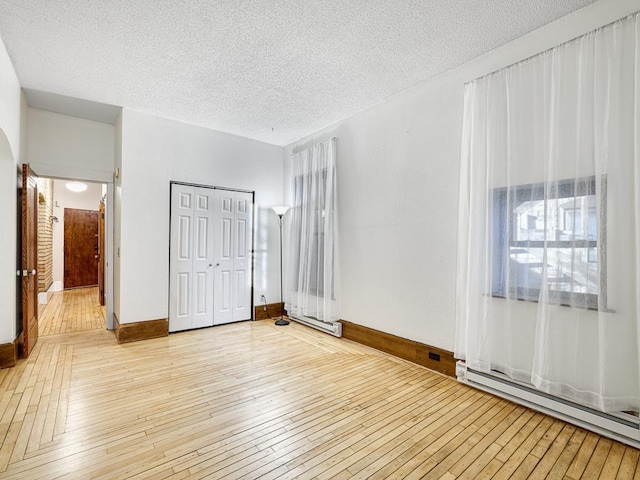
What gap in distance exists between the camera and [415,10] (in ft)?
7.87

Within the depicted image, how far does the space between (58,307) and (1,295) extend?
3.45 meters

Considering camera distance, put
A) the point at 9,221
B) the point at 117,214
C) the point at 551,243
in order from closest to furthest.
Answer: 1. the point at 551,243
2. the point at 9,221
3. the point at 117,214

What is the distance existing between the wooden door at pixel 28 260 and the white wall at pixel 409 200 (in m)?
3.74

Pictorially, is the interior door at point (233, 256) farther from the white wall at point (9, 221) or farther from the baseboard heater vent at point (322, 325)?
the white wall at point (9, 221)

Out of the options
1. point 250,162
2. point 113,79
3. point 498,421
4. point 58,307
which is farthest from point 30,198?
point 498,421

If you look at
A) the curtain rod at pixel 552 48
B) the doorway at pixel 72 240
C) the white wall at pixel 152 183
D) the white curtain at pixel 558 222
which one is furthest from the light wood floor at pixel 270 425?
the doorway at pixel 72 240

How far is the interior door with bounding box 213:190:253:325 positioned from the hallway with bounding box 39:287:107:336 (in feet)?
6.03

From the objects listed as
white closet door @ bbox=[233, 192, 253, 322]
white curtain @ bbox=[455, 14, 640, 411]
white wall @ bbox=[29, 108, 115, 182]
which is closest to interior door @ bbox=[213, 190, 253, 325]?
white closet door @ bbox=[233, 192, 253, 322]

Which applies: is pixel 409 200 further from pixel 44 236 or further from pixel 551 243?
pixel 44 236

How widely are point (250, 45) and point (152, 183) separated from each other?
251cm

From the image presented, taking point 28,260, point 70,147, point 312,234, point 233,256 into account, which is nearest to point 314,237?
point 312,234

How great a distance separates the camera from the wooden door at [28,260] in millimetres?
3570

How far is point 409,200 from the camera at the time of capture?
11.7 ft

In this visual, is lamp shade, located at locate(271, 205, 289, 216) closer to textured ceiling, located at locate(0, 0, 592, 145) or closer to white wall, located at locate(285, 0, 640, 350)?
white wall, located at locate(285, 0, 640, 350)
